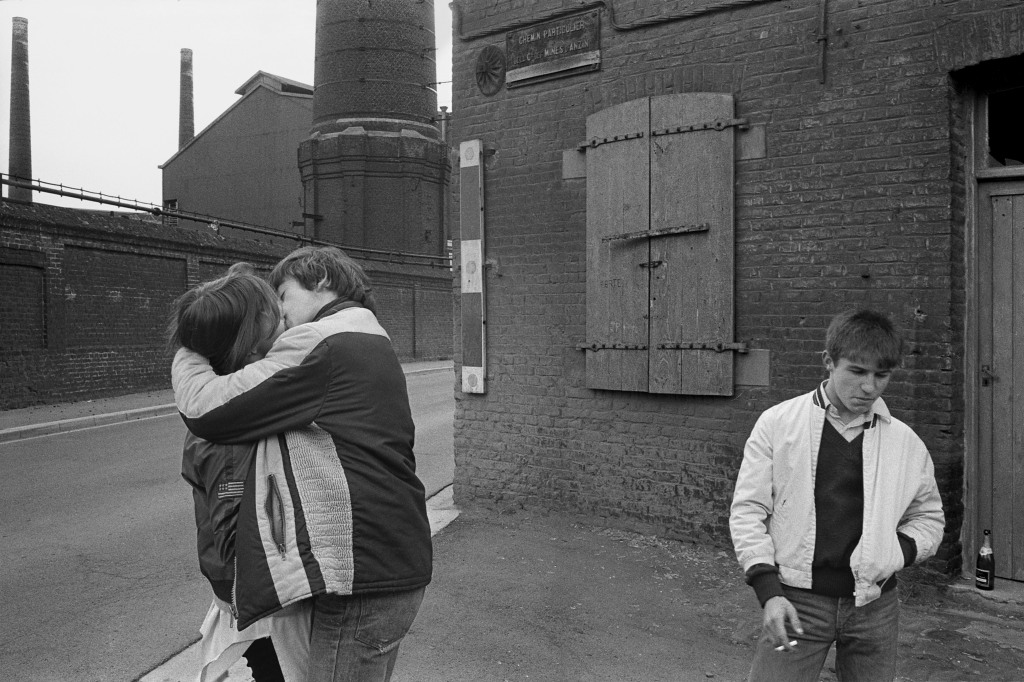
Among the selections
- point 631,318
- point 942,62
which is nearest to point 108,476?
point 631,318

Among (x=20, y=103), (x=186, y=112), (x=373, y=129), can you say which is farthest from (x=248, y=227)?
(x=186, y=112)

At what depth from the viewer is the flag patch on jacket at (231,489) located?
2.21 metres

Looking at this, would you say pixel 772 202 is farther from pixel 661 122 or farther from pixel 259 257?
pixel 259 257

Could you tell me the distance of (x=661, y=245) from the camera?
6129 millimetres

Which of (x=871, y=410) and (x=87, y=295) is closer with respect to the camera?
(x=871, y=410)

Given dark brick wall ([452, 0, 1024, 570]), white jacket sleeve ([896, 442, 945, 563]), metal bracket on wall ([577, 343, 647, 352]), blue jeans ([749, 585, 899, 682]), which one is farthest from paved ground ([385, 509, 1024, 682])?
white jacket sleeve ([896, 442, 945, 563])

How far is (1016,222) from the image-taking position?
510 cm

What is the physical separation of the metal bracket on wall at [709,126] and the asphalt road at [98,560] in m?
3.99

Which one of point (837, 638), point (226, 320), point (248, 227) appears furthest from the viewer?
point (248, 227)

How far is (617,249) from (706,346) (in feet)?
3.26

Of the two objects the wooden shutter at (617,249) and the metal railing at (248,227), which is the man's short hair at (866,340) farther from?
the metal railing at (248,227)

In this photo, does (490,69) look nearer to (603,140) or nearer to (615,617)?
(603,140)

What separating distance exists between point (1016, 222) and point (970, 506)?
1.72 metres

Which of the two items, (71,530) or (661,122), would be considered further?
(71,530)
